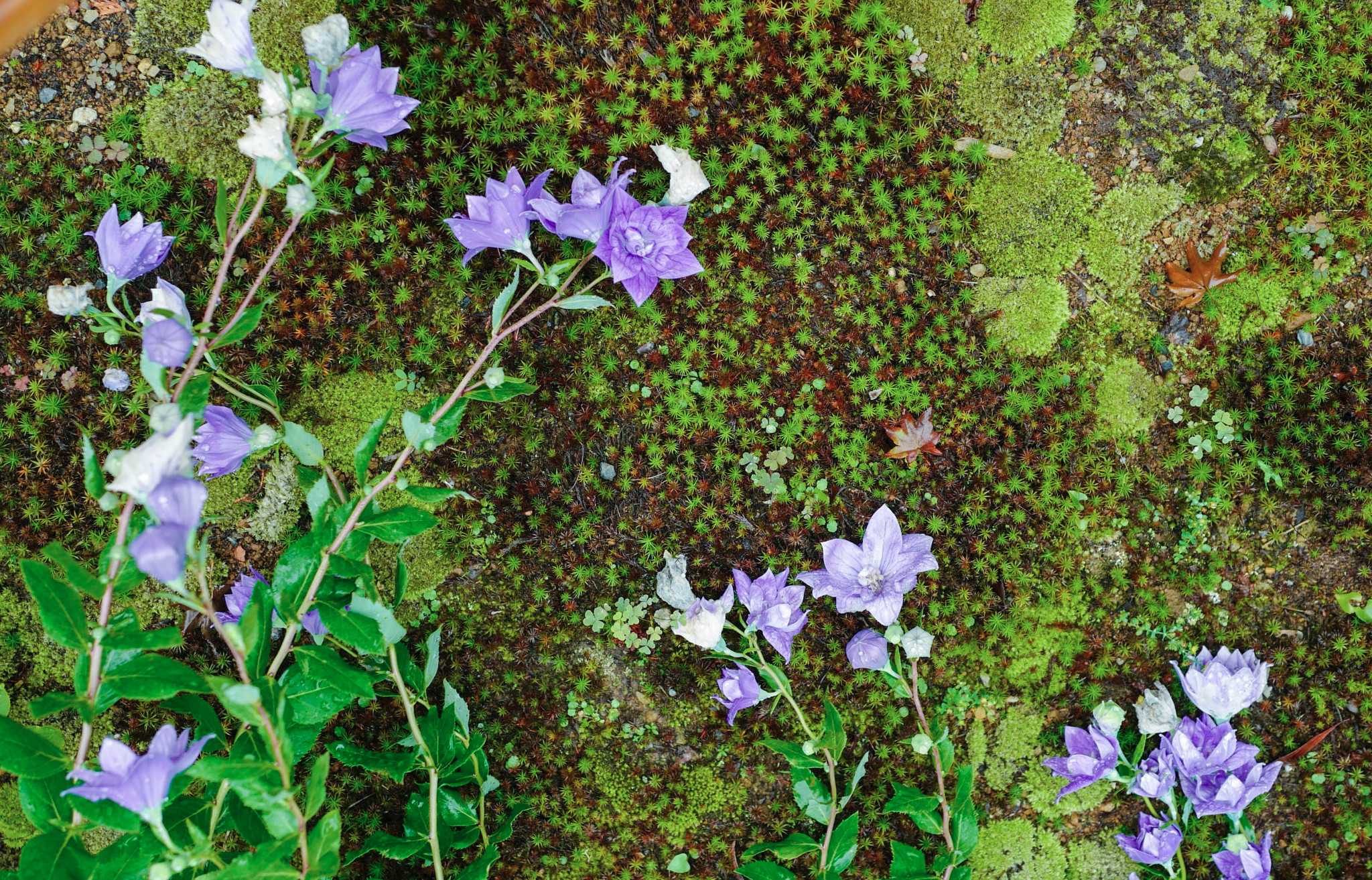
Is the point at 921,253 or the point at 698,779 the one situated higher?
the point at 921,253

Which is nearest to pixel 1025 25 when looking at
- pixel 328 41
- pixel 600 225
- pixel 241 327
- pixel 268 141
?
pixel 600 225

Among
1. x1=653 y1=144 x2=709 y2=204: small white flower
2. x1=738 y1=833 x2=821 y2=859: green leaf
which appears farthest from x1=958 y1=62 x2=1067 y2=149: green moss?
x1=738 y1=833 x2=821 y2=859: green leaf

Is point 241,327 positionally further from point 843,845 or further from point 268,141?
point 843,845

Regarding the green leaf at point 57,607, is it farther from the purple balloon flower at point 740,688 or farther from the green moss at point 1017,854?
the green moss at point 1017,854

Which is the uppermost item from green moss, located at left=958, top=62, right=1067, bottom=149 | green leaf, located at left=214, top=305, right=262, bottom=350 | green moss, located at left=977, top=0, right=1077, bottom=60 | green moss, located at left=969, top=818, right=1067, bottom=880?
green moss, located at left=977, top=0, right=1077, bottom=60

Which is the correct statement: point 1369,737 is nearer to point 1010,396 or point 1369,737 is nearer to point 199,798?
point 1010,396

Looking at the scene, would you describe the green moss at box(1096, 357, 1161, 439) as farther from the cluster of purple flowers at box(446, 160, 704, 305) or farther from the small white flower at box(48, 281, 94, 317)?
the small white flower at box(48, 281, 94, 317)

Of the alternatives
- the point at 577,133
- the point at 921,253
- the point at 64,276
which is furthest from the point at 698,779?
the point at 64,276
